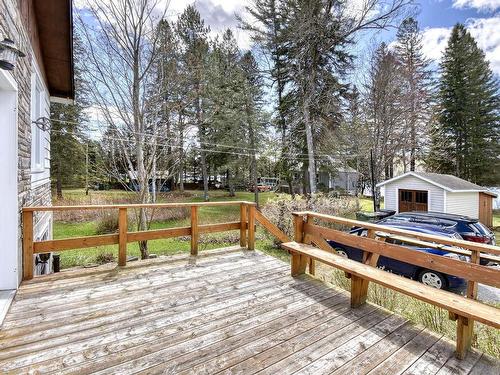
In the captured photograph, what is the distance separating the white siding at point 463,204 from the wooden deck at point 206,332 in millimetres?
12563

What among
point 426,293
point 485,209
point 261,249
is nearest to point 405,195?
point 485,209

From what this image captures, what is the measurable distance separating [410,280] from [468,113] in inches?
1001

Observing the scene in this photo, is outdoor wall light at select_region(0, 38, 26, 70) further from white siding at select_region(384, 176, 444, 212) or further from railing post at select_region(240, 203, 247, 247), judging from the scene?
white siding at select_region(384, 176, 444, 212)

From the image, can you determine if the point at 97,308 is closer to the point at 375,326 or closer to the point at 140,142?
the point at 375,326

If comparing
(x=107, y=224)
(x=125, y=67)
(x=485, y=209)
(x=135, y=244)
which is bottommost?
(x=135, y=244)

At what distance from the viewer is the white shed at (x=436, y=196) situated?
13.2 meters

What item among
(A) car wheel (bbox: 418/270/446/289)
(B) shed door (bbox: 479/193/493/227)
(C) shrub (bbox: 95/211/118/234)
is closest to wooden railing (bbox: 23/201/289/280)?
(A) car wheel (bbox: 418/270/446/289)

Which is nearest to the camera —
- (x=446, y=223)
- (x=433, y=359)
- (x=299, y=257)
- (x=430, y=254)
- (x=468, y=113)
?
(x=433, y=359)

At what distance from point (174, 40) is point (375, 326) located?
25.0ft

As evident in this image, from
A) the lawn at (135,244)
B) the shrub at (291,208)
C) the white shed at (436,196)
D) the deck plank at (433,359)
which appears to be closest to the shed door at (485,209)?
the white shed at (436,196)

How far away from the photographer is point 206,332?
8.36 feet

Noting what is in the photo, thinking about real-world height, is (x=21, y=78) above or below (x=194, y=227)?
above

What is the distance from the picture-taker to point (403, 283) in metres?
2.71

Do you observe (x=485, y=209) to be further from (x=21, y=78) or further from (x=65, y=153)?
(x=65, y=153)
